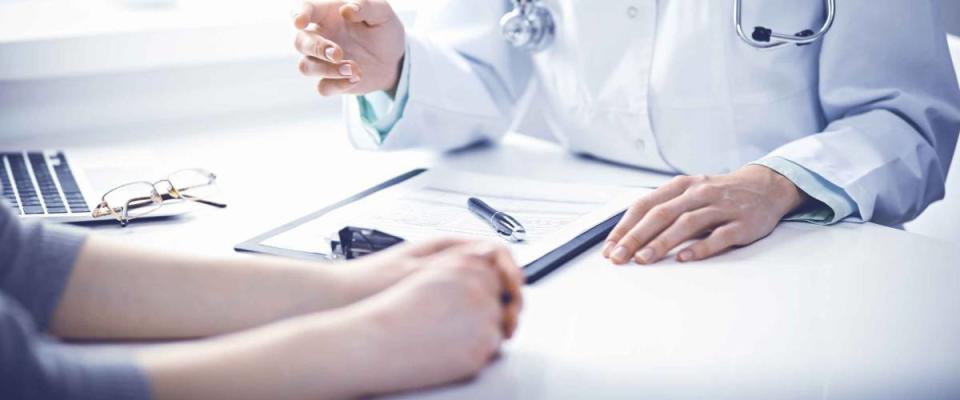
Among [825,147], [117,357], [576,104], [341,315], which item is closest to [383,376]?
[341,315]

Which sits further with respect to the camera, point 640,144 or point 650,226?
point 640,144

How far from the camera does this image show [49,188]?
1025mm

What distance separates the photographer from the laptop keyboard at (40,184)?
3.15ft

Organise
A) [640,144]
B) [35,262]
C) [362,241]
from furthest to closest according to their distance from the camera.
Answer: [640,144] < [362,241] < [35,262]

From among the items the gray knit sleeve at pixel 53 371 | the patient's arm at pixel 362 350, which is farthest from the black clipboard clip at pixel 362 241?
the gray knit sleeve at pixel 53 371

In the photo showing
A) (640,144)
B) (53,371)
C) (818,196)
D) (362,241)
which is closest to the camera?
(53,371)

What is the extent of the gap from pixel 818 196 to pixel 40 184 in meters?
0.85

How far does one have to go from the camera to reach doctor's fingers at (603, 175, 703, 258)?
2.71 feet

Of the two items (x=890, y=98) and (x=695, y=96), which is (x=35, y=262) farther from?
(x=890, y=98)

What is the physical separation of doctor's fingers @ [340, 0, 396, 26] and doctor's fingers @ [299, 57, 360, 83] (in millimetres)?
58

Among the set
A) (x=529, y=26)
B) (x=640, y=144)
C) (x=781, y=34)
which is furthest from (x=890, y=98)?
(x=529, y=26)

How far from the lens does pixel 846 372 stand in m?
0.60

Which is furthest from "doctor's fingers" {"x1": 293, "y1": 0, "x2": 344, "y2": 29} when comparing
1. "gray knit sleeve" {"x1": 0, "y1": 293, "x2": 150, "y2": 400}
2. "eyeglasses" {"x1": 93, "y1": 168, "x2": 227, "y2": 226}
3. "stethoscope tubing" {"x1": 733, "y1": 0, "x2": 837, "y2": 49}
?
"gray knit sleeve" {"x1": 0, "y1": 293, "x2": 150, "y2": 400}

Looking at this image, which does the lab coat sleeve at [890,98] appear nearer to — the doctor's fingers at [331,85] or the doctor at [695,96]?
the doctor at [695,96]
